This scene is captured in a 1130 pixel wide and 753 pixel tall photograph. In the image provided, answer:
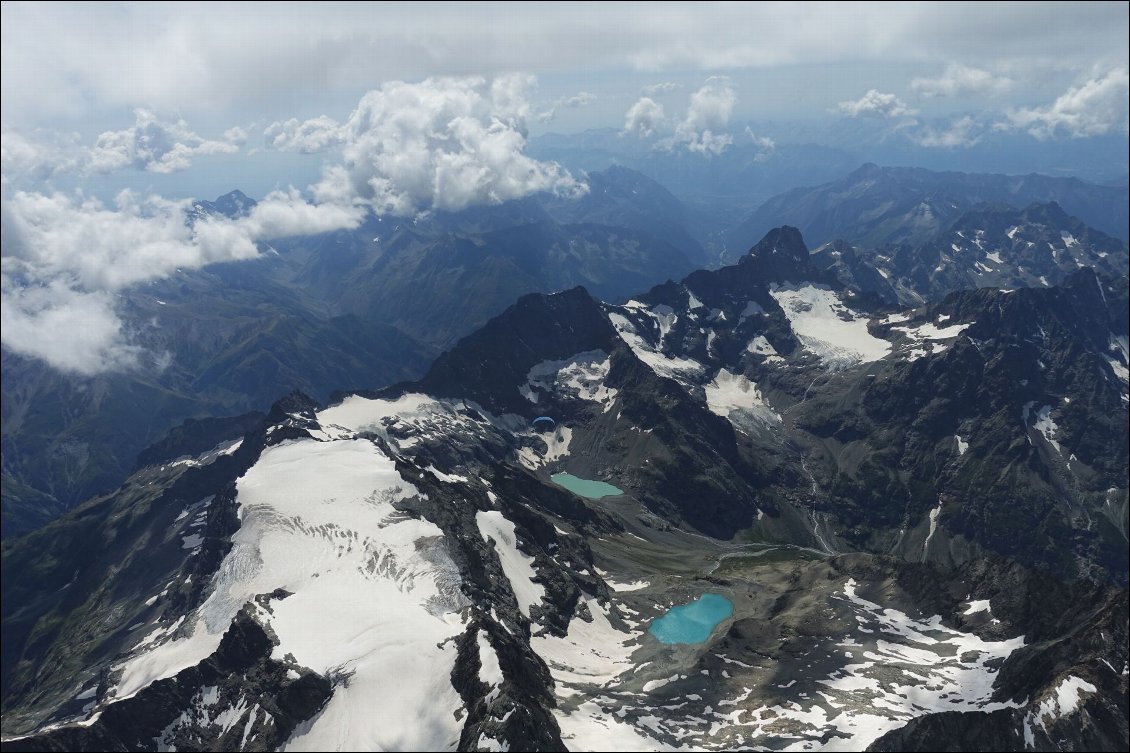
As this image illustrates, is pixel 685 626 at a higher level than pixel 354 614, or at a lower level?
lower

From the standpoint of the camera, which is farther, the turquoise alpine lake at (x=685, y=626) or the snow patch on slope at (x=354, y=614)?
the turquoise alpine lake at (x=685, y=626)

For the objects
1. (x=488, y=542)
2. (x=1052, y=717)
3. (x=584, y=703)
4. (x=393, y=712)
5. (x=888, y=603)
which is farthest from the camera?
(x=488, y=542)

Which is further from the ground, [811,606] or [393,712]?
[393,712]

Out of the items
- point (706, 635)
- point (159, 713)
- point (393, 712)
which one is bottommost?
point (706, 635)

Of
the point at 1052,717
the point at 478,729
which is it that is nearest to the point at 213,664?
the point at 478,729

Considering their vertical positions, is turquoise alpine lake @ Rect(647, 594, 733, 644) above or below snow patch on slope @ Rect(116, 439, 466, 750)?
below

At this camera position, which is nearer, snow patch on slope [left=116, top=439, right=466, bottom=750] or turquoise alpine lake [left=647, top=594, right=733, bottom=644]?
snow patch on slope [left=116, top=439, right=466, bottom=750]

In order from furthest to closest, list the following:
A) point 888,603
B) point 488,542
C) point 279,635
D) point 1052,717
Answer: point 488,542 < point 888,603 < point 279,635 < point 1052,717

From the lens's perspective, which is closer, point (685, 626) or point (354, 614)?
point (354, 614)

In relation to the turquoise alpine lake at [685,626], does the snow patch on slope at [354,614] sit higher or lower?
higher

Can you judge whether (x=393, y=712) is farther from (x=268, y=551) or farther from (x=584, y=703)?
(x=268, y=551)

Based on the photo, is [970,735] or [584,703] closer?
[970,735]
